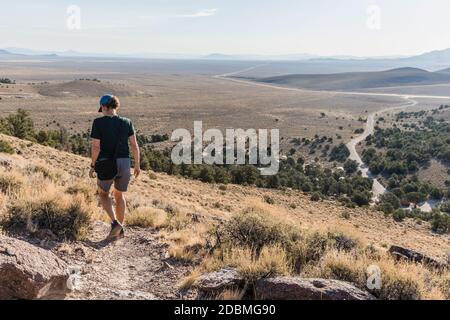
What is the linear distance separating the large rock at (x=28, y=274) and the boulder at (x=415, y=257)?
4901 mm

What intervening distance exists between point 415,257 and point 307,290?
3.54 metres

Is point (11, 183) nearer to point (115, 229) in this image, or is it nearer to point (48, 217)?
point (48, 217)

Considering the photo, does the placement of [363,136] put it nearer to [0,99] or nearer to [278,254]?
[278,254]

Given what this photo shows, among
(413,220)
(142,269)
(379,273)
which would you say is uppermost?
(379,273)

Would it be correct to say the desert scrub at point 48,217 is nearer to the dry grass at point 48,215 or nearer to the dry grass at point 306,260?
the dry grass at point 48,215

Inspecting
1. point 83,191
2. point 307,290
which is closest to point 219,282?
point 307,290

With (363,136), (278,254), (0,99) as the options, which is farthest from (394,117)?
(278,254)

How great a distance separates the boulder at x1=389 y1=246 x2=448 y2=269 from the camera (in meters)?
6.48

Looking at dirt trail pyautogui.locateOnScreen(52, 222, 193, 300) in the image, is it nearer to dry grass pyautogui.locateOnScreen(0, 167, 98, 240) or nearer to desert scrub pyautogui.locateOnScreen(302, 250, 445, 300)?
dry grass pyautogui.locateOnScreen(0, 167, 98, 240)

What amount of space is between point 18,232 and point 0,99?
346 ft

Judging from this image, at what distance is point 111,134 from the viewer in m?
5.69

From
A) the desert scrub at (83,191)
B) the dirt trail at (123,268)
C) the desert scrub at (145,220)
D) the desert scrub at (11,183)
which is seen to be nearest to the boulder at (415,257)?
the dirt trail at (123,268)
